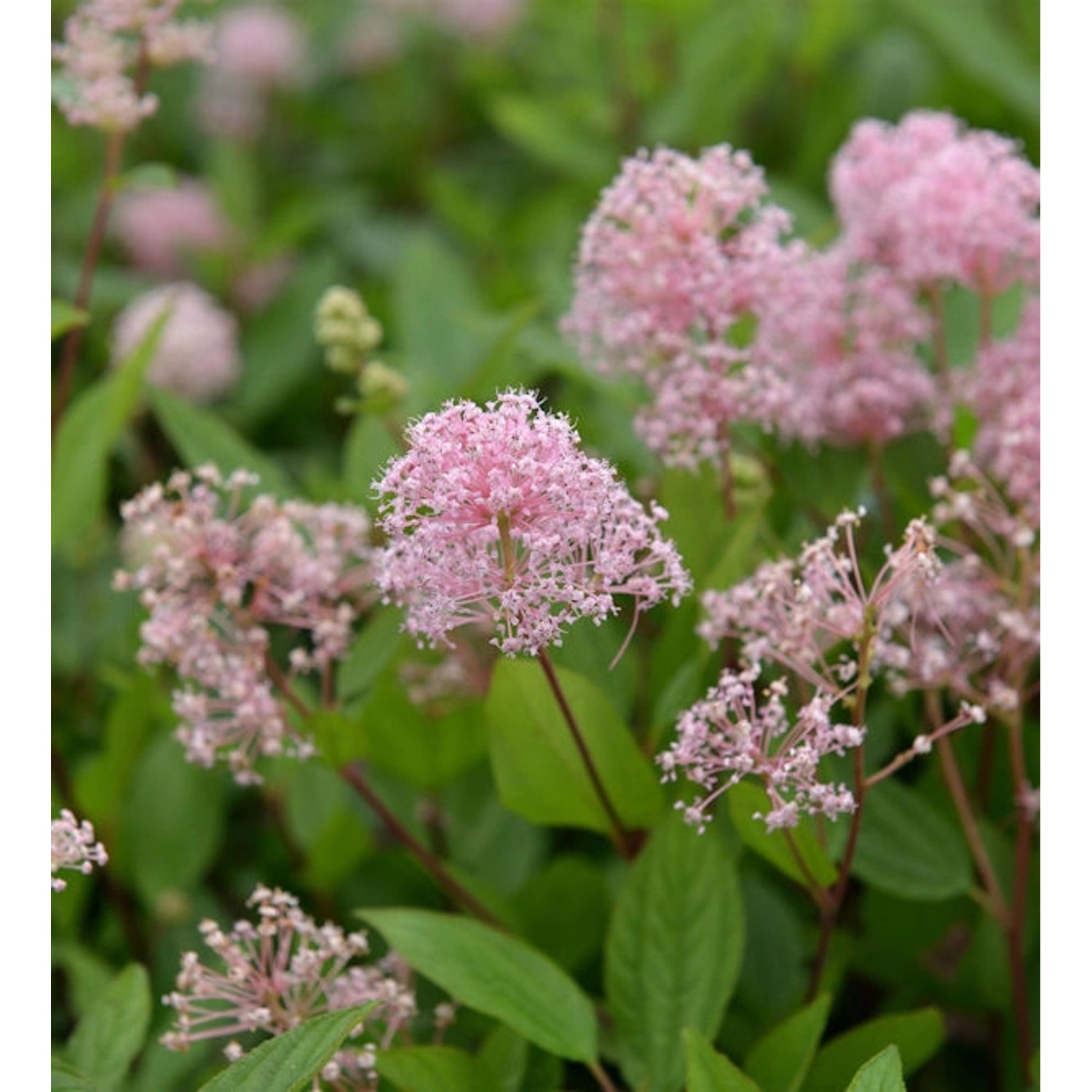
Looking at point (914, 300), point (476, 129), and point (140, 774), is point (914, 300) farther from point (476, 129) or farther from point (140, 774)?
point (476, 129)

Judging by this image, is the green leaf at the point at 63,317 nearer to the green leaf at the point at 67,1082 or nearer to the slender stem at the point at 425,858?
the slender stem at the point at 425,858

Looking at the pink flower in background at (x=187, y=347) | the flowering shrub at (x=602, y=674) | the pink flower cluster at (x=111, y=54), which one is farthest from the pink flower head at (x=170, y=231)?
the pink flower cluster at (x=111, y=54)

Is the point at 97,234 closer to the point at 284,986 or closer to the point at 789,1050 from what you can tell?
the point at 284,986

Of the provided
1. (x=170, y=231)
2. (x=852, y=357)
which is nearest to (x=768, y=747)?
(x=852, y=357)

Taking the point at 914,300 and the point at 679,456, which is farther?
the point at 914,300

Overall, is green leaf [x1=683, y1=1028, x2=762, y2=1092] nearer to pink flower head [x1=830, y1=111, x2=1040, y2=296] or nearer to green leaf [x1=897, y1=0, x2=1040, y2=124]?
pink flower head [x1=830, y1=111, x2=1040, y2=296]

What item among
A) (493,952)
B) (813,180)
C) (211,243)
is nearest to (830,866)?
(493,952)
